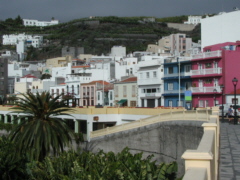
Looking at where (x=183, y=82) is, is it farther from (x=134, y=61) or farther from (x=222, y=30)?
(x=134, y=61)

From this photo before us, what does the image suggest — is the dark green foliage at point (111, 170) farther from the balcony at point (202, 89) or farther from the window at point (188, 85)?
the window at point (188, 85)

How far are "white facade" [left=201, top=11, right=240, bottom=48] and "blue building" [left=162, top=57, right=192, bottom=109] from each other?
856cm

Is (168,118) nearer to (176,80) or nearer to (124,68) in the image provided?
(176,80)

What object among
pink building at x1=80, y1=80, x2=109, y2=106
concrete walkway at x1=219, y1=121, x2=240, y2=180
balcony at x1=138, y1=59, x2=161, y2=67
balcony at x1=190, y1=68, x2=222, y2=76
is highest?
balcony at x1=138, y1=59, x2=161, y2=67

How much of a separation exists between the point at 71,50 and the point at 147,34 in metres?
49.1

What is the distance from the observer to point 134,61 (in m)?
77.6

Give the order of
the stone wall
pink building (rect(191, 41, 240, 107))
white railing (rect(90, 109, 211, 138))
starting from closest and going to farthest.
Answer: white railing (rect(90, 109, 211, 138)), the stone wall, pink building (rect(191, 41, 240, 107))

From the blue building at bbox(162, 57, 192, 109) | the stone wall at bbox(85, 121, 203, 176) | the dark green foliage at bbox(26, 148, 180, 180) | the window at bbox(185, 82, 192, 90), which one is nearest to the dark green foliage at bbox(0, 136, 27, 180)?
the dark green foliage at bbox(26, 148, 180, 180)

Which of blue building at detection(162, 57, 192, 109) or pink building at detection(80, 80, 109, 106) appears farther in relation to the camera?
pink building at detection(80, 80, 109, 106)

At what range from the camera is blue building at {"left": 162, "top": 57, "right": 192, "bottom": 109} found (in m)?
52.5

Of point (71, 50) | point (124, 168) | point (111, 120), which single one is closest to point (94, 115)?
point (111, 120)

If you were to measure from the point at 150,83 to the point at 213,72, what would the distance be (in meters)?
11.2

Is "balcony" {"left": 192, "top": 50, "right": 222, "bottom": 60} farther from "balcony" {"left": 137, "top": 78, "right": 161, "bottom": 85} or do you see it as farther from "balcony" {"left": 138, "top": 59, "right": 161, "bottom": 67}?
"balcony" {"left": 137, "top": 78, "right": 161, "bottom": 85}

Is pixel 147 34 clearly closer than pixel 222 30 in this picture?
No
